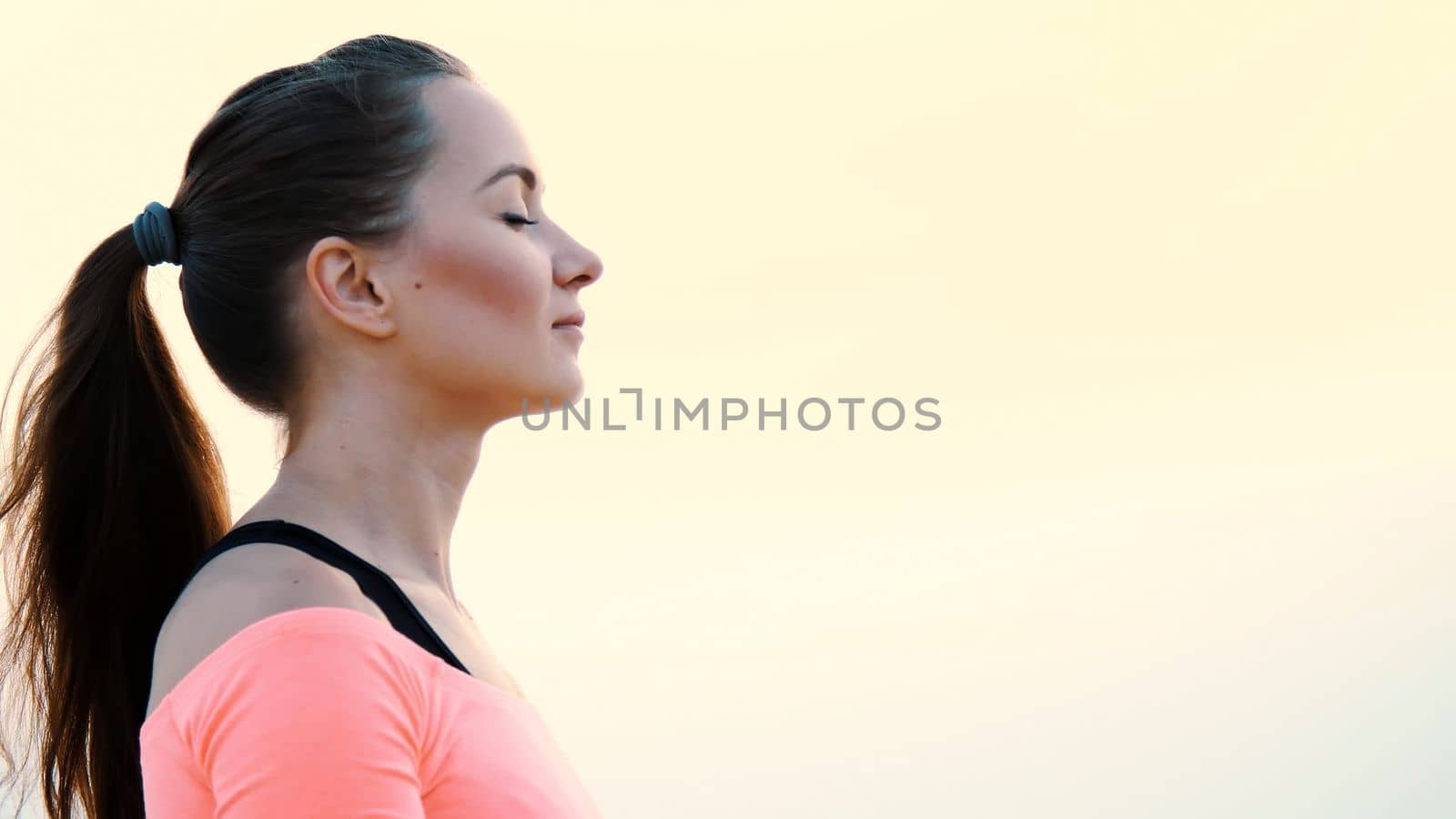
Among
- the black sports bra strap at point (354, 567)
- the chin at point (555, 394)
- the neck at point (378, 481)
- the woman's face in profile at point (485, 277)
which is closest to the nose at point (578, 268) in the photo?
the woman's face in profile at point (485, 277)

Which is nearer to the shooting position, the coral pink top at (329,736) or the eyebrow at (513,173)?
the coral pink top at (329,736)

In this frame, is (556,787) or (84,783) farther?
(84,783)

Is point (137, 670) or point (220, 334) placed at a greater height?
point (220, 334)

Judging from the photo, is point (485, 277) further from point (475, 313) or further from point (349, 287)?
point (349, 287)

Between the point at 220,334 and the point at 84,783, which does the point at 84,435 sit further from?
the point at 84,783

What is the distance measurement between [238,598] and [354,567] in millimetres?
146

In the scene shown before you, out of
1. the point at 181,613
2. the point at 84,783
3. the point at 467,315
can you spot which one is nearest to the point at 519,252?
the point at 467,315

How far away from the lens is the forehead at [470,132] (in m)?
1.68

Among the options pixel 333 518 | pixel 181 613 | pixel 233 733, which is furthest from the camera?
pixel 333 518

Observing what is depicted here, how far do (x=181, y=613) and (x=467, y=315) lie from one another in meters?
0.46

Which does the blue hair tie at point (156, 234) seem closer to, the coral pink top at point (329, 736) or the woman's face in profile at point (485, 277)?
the woman's face in profile at point (485, 277)

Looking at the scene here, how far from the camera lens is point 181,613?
1390 millimetres

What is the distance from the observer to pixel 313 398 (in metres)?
1.66

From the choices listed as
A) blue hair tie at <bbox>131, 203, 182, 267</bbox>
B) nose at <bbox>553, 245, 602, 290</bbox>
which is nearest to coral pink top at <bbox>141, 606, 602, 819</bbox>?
nose at <bbox>553, 245, 602, 290</bbox>
